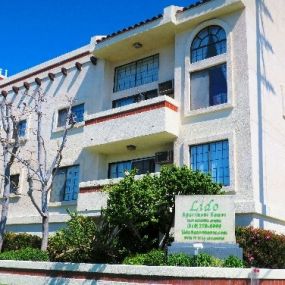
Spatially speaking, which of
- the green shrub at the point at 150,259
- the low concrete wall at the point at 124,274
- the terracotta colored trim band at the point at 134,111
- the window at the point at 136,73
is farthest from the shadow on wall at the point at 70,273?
the window at the point at 136,73

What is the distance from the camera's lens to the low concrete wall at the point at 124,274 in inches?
454

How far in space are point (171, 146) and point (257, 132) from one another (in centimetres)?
380

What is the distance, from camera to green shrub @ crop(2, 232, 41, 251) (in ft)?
68.7

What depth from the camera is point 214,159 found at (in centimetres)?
1745

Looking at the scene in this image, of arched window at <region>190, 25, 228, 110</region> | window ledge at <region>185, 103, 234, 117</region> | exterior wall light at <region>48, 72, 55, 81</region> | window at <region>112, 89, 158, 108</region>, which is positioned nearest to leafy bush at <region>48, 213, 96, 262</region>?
window ledge at <region>185, 103, 234, 117</region>

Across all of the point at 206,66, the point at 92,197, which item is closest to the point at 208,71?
the point at 206,66

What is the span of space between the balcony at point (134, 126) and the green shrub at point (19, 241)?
485 centimetres

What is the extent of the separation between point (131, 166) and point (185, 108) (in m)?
3.92

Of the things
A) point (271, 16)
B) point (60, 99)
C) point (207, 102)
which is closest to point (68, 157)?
point (60, 99)

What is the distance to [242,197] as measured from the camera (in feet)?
52.9

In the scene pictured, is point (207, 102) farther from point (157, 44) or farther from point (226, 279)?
point (226, 279)

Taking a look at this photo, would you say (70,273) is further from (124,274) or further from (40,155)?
(40,155)

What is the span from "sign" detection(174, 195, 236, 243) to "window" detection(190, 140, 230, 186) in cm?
364

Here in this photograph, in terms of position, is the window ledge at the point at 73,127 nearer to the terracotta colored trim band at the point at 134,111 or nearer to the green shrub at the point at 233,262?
the terracotta colored trim band at the point at 134,111
